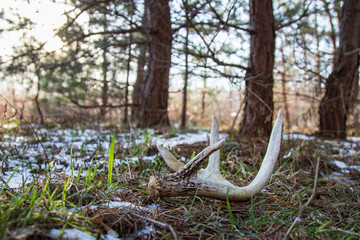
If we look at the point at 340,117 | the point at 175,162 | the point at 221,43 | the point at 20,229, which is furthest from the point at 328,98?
the point at 20,229

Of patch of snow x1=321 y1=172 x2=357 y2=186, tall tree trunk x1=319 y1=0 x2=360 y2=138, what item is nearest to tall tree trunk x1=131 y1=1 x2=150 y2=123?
patch of snow x1=321 y1=172 x2=357 y2=186

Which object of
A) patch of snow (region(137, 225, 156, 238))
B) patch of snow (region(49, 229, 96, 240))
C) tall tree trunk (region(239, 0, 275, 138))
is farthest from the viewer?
tall tree trunk (region(239, 0, 275, 138))

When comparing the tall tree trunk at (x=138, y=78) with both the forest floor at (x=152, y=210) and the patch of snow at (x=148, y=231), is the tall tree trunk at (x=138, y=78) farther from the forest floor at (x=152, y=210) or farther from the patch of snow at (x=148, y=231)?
the patch of snow at (x=148, y=231)

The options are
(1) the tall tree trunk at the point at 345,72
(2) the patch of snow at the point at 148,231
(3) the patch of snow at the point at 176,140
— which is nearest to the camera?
(2) the patch of snow at the point at 148,231

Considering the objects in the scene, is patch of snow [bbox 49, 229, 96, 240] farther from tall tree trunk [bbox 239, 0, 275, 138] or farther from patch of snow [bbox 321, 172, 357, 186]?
tall tree trunk [bbox 239, 0, 275, 138]

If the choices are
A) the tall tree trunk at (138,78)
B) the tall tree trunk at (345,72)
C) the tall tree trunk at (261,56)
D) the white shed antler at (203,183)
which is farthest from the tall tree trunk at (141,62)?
the tall tree trunk at (345,72)

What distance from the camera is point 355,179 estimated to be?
260 cm

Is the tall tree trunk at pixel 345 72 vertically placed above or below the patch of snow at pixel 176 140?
above

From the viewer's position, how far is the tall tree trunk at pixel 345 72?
5.08 metres

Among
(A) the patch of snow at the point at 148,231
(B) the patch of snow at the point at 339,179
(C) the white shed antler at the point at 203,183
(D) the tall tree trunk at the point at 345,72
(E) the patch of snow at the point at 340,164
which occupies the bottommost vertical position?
(A) the patch of snow at the point at 148,231

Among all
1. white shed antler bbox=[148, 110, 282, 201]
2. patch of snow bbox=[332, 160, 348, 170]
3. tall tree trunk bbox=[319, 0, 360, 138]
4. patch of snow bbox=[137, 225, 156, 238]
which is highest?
→ tall tree trunk bbox=[319, 0, 360, 138]

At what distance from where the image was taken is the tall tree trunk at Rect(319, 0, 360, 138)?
5078 mm

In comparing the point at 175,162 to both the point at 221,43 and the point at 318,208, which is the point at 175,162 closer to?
the point at 318,208

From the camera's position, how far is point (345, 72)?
5102 mm
